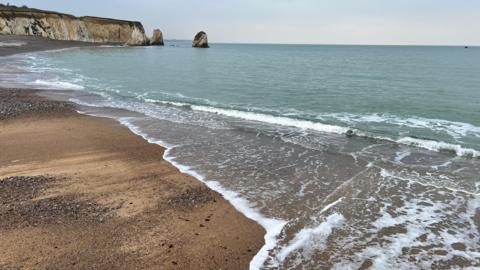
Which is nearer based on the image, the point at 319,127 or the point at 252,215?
the point at 252,215

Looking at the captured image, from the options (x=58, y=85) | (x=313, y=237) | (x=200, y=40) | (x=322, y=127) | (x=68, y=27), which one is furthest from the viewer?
(x=200, y=40)

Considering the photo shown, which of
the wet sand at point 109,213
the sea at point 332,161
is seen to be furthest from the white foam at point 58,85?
the wet sand at point 109,213

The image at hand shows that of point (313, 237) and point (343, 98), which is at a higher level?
point (343, 98)

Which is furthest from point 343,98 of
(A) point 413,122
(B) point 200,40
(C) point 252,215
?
(B) point 200,40

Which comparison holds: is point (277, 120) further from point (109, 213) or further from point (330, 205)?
point (109, 213)

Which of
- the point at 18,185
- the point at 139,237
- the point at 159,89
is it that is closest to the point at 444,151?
the point at 139,237

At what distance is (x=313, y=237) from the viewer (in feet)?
22.3

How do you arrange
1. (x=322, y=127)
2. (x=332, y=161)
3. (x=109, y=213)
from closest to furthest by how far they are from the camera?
(x=109, y=213)
(x=332, y=161)
(x=322, y=127)

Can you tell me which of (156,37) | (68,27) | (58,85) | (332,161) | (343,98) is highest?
(68,27)

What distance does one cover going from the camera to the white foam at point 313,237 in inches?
250

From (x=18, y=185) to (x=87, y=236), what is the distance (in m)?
3.11

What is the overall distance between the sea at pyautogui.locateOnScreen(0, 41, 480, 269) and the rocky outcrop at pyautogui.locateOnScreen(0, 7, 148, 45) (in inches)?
3056

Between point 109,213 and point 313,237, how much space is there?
379 centimetres

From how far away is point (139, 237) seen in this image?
6.57 meters
